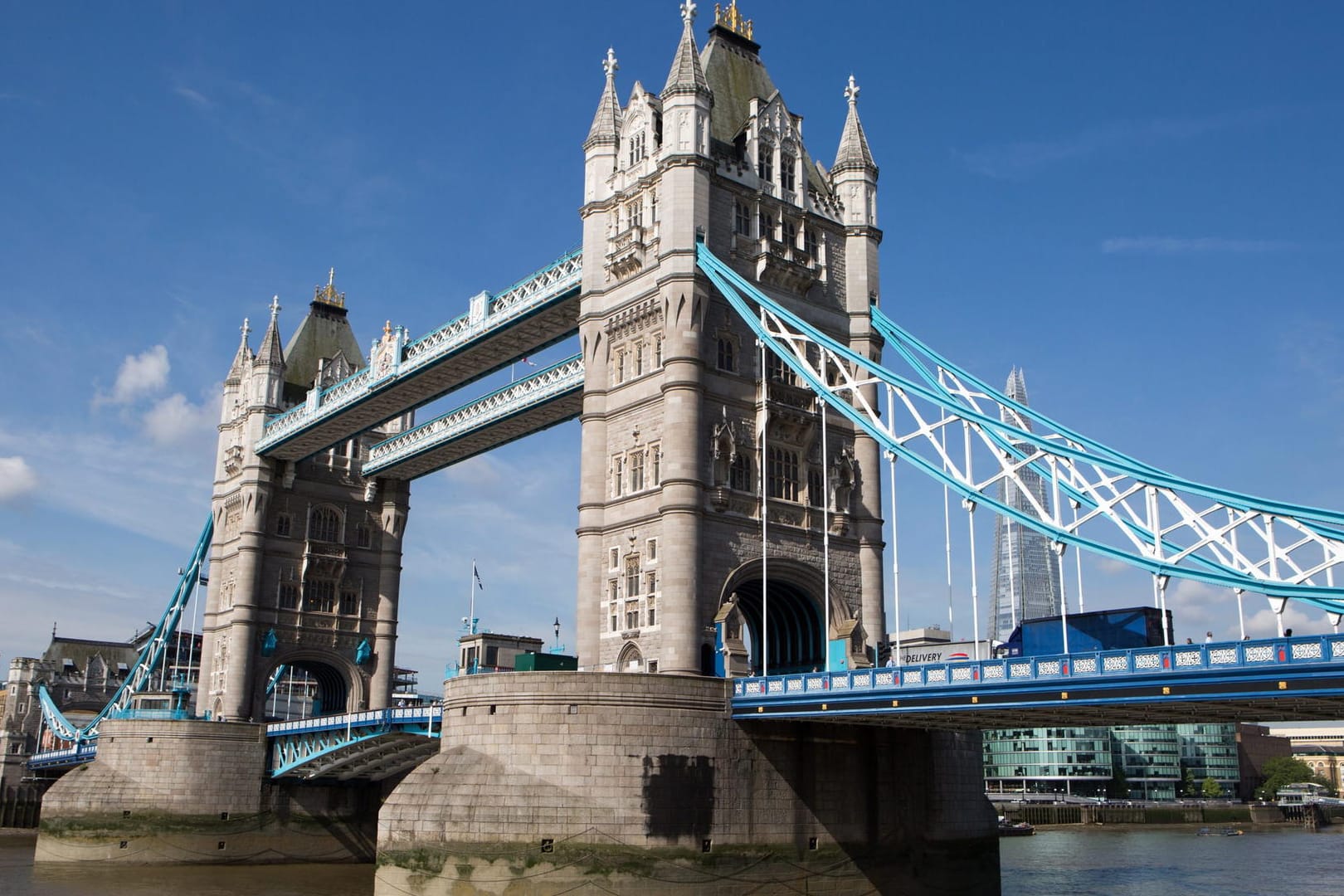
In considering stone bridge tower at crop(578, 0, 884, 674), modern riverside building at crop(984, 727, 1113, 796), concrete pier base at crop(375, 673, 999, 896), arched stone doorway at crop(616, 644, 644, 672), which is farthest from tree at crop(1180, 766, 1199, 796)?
arched stone doorway at crop(616, 644, 644, 672)

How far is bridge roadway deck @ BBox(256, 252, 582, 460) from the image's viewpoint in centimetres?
5350

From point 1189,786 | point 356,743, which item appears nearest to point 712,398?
point 356,743

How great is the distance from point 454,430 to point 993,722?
36186 mm

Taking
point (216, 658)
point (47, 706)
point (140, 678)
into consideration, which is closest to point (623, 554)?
point (216, 658)

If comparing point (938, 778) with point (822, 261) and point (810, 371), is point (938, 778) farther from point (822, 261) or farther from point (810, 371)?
point (822, 261)

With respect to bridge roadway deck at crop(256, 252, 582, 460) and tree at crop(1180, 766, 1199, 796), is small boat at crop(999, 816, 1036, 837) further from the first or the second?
tree at crop(1180, 766, 1199, 796)

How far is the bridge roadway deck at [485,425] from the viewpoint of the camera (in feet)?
191

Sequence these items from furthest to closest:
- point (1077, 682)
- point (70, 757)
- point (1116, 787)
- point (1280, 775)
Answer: point (1280, 775)
point (1116, 787)
point (70, 757)
point (1077, 682)

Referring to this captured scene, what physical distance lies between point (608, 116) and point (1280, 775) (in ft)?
439

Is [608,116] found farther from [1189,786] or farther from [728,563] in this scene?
[1189,786]

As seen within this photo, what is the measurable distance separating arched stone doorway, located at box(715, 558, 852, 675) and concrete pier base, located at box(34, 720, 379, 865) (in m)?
28.6

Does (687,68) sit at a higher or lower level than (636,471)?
higher

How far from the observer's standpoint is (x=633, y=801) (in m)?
37.0

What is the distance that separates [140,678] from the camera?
82.6m
